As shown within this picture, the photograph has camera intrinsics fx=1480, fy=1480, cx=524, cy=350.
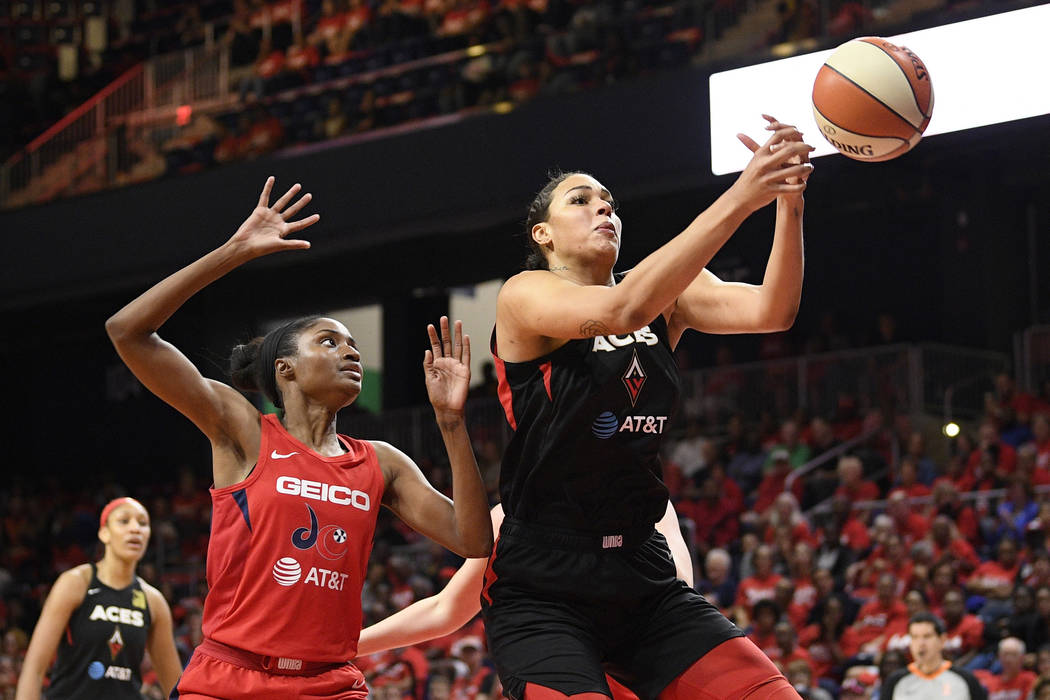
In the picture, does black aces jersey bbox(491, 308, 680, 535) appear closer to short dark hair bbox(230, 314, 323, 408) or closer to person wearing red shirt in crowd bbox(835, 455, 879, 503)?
short dark hair bbox(230, 314, 323, 408)

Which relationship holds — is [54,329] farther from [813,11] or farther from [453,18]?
[813,11]

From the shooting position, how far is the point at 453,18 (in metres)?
16.7

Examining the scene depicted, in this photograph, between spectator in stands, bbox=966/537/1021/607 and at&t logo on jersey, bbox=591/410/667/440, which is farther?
spectator in stands, bbox=966/537/1021/607

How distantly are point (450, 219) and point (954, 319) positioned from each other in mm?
5676

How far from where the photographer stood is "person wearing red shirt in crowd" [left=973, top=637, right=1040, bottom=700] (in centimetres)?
864

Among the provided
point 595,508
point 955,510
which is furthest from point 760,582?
point 595,508

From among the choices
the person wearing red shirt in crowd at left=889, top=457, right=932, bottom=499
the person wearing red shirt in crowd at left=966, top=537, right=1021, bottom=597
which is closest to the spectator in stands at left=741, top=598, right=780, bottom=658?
the person wearing red shirt in crowd at left=966, top=537, right=1021, bottom=597

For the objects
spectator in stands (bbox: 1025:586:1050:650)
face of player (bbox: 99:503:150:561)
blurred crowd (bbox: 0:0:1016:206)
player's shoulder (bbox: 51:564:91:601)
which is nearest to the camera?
player's shoulder (bbox: 51:564:91:601)

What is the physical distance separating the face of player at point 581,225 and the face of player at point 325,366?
2.22 ft

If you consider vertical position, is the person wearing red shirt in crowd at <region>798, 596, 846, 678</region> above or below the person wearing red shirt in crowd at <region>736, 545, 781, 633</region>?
below

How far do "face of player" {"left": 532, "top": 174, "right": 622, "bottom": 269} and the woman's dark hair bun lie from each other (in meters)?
0.99

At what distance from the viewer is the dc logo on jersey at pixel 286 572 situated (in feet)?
13.4

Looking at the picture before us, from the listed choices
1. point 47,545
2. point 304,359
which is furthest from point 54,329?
point 304,359

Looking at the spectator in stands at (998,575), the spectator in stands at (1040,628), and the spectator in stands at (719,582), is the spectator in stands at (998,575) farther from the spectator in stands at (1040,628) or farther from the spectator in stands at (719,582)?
the spectator in stands at (719,582)
